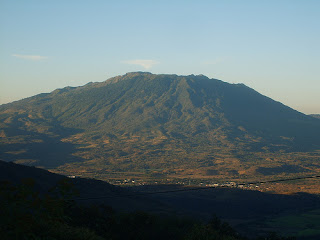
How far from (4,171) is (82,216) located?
24.5m

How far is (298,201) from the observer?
80.0 m

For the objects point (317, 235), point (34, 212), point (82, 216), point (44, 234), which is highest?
point (34, 212)

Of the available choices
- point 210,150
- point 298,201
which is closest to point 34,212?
point 298,201

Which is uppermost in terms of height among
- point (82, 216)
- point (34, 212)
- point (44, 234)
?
point (34, 212)

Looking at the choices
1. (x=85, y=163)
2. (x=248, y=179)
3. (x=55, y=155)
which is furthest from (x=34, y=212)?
(x=55, y=155)

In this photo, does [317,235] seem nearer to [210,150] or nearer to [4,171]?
[4,171]

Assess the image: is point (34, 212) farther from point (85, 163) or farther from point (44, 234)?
point (85, 163)

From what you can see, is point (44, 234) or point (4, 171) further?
point (4, 171)

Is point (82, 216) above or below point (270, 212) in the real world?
above

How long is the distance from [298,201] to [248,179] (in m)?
40.3

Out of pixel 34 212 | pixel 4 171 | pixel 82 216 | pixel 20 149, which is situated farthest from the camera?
pixel 20 149

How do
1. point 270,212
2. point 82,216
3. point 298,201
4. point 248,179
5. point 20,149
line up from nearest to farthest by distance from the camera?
point 82,216, point 270,212, point 298,201, point 248,179, point 20,149

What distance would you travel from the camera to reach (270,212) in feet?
236

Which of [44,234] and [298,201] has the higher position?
[44,234]
